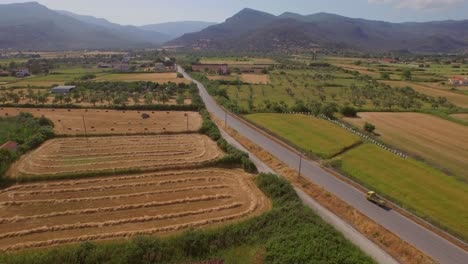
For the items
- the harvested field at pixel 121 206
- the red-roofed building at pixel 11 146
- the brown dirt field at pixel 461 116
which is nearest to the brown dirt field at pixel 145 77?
the red-roofed building at pixel 11 146

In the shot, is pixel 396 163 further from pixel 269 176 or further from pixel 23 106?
pixel 23 106

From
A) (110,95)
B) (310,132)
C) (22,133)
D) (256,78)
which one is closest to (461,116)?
(310,132)

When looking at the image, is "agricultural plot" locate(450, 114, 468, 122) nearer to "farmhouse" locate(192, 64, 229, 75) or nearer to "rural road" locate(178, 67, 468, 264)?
"rural road" locate(178, 67, 468, 264)

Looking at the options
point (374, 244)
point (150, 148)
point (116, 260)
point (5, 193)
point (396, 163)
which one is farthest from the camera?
point (150, 148)

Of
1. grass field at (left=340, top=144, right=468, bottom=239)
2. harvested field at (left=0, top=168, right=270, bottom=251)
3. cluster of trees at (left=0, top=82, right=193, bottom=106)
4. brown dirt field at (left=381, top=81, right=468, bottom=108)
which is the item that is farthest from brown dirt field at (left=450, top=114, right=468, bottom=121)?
cluster of trees at (left=0, top=82, right=193, bottom=106)

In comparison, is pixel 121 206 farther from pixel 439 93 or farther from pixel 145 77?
pixel 439 93

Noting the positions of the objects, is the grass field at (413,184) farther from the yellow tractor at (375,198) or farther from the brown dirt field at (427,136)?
the brown dirt field at (427,136)

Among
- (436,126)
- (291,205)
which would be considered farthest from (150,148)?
(436,126)
